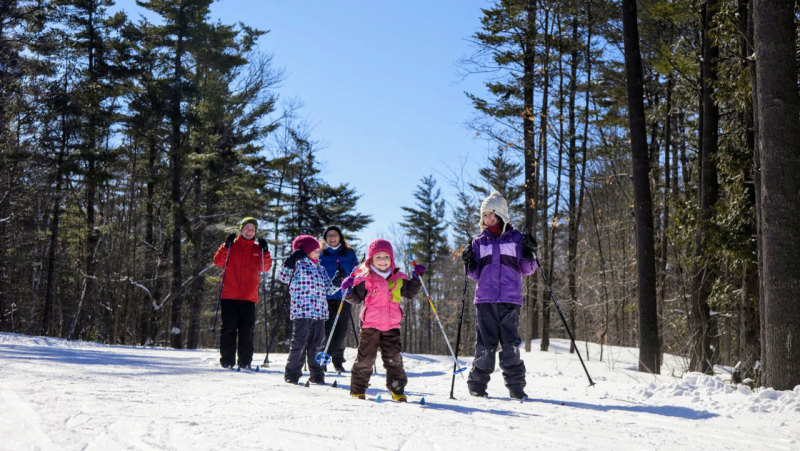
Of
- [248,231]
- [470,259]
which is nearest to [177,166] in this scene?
[248,231]

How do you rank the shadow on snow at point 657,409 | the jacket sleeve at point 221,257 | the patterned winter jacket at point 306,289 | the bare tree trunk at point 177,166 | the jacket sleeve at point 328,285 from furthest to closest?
the bare tree trunk at point 177,166, the jacket sleeve at point 221,257, the jacket sleeve at point 328,285, the patterned winter jacket at point 306,289, the shadow on snow at point 657,409

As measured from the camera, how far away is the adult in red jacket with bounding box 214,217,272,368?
8531mm

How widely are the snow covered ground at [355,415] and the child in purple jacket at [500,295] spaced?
0.28 m

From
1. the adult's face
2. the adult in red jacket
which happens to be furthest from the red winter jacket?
the adult's face

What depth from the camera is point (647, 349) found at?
9.14 m

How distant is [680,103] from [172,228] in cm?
1741

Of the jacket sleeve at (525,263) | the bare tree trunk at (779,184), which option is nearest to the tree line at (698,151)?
the bare tree trunk at (779,184)

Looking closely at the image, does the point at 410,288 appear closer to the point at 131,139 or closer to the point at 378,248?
the point at 378,248

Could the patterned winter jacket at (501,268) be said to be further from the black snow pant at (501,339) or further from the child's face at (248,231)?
the child's face at (248,231)

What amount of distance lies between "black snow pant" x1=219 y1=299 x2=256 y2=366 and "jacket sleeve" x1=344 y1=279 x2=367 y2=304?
2.89 metres

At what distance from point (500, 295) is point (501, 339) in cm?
48

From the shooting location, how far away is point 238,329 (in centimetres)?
871

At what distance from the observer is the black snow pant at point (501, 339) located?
6180mm

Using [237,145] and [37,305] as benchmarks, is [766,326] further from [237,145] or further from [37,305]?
[37,305]
